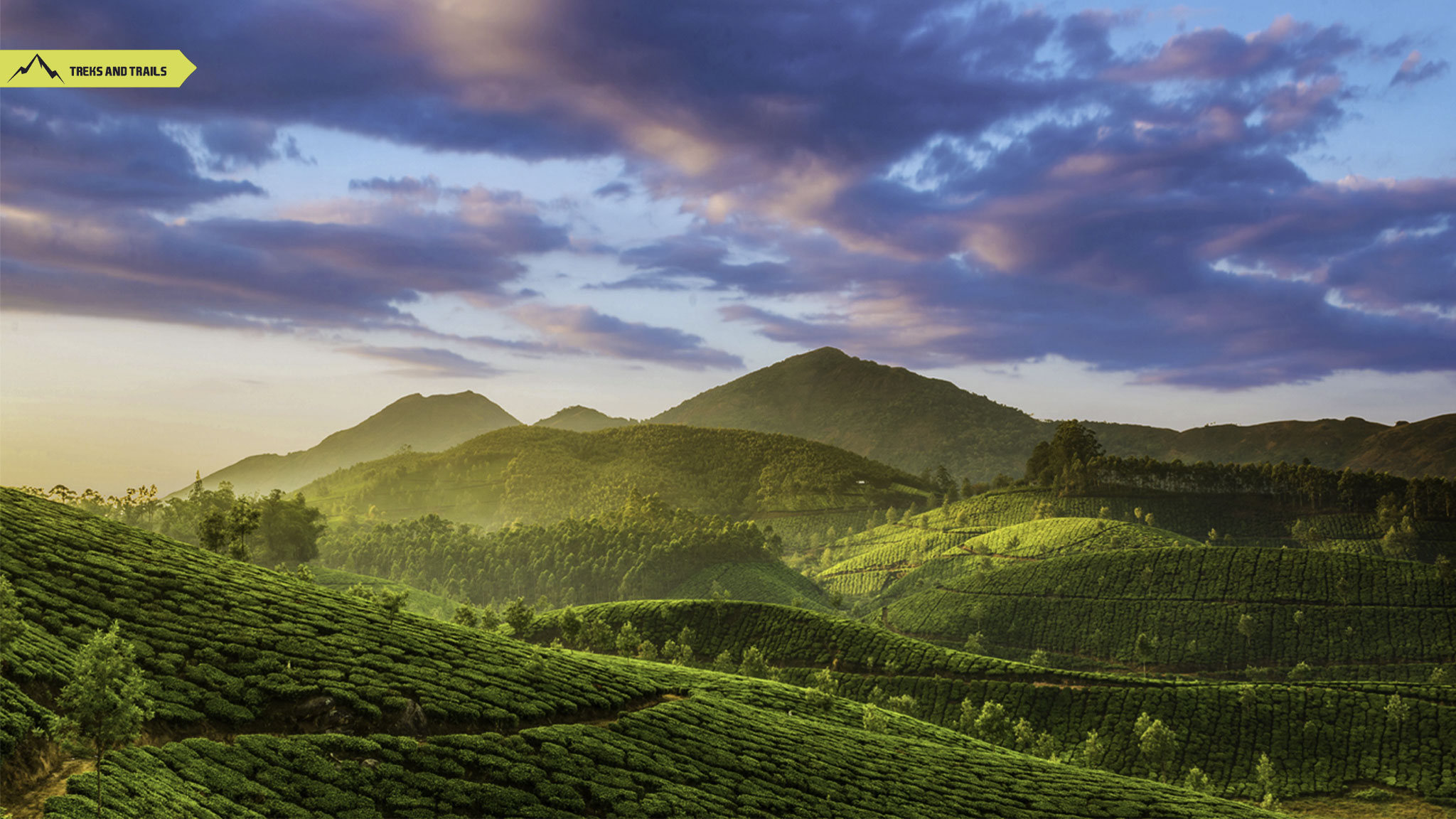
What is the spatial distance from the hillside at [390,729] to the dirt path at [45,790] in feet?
1.53

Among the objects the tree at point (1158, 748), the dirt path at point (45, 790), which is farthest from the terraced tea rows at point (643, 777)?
the tree at point (1158, 748)

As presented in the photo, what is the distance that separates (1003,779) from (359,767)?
48.7 m

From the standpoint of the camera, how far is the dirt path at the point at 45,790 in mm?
27453

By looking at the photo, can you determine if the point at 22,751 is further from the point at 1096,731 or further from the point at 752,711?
the point at 1096,731

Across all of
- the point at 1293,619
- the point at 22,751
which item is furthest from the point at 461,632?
the point at 1293,619

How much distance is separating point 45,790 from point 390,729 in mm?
15783

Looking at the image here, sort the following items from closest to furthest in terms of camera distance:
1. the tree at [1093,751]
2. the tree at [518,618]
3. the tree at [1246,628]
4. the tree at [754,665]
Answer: the tree at [1093,751]
the tree at [754,665]
the tree at [518,618]
the tree at [1246,628]

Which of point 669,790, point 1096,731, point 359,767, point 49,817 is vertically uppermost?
point 49,817

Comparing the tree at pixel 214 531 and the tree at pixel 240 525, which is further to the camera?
the tree at pixel 214 531

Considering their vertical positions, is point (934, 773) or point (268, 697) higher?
point (268, 697)

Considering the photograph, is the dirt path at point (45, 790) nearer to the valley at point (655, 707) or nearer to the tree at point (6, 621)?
the valley at point (655, 707)

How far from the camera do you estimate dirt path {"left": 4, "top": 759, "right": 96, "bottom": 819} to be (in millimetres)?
27453

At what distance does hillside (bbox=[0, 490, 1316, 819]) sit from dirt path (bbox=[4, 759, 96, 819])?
47 cm

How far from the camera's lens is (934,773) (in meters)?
60.8
